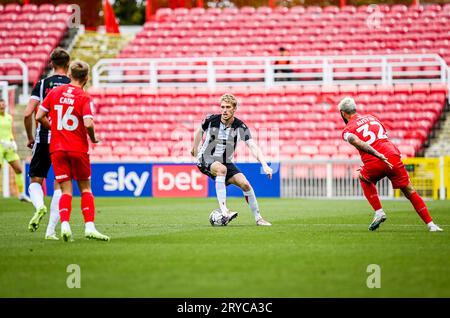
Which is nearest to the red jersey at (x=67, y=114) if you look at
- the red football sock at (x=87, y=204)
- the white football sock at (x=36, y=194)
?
the red football sock at (x=87, y=204)

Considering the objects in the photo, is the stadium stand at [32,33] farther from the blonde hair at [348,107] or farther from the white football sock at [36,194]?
the blonde hair at [348,107]

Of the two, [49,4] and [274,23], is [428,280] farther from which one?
[49,4]

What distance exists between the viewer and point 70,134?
36.6ft

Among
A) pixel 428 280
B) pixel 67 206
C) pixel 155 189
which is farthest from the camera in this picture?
pixel 155 189

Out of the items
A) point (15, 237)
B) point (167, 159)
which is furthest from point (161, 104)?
point (15, 237)

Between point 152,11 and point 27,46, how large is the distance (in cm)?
531

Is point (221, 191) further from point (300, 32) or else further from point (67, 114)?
point (300, 32)

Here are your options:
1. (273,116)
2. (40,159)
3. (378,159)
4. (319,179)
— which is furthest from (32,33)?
(378,159)

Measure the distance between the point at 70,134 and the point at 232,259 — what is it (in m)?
2.95

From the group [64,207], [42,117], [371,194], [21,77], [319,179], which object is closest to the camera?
[64,207]

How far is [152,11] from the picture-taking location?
36.7m

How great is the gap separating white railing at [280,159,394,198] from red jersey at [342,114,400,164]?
12.9m

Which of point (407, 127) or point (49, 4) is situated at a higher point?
point (49, 4)

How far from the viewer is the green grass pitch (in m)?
7.45
